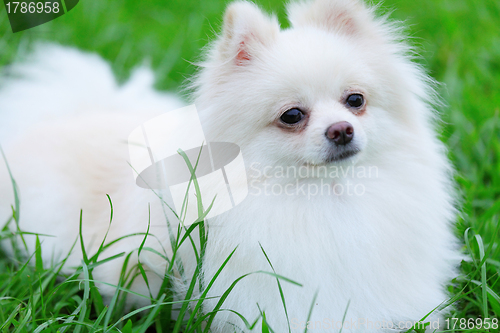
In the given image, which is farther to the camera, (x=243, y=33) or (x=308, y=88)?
(x=243, y=33)

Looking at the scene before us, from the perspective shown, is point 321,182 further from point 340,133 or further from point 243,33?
point 243,33

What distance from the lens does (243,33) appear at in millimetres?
1838

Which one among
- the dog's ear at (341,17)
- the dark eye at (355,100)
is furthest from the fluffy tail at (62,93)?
the dark eye at (355,100)

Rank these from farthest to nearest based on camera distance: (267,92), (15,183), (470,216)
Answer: (470,216) → (15,183) → (267,92)

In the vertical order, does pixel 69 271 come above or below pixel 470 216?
below

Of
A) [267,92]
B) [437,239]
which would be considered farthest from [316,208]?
[437,239]

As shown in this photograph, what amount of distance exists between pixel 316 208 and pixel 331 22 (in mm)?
875

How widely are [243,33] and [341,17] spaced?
49cm

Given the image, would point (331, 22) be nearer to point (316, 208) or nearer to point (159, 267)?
point (316, 208)

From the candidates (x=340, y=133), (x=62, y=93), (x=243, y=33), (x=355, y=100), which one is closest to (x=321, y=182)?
(x=340, y=133)

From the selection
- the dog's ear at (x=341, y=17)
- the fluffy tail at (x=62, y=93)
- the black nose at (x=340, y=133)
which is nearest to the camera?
the black nose at (x=340, y=133)

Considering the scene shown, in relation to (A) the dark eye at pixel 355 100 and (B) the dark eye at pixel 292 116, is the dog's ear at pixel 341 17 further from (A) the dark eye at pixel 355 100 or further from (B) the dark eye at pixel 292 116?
(B) the dark eye at pixel 292 116

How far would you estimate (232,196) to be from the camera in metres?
1.80

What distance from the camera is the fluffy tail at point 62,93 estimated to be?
9.49 feet
